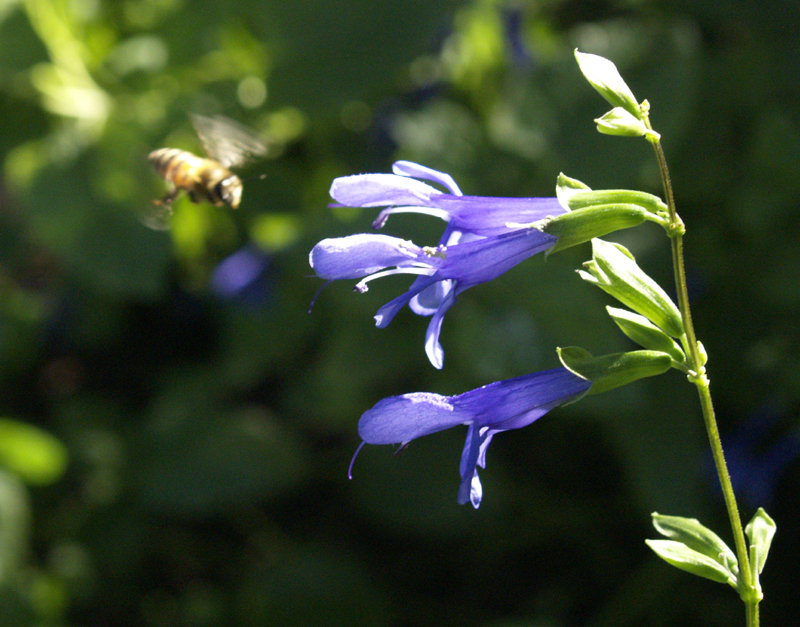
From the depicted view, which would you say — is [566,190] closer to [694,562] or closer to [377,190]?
[377,190]

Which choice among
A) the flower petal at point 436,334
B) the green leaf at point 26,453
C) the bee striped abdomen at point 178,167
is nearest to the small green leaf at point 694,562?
the flower petal at point 436,334

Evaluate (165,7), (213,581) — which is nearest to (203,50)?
(165,7)

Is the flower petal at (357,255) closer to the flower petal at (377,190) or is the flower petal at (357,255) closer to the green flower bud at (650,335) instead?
the flower petal at (377,190)

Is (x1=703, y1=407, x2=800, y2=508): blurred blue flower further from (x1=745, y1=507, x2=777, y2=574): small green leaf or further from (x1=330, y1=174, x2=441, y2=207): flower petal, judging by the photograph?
(x1=330, y1=174, x2=441, y2=207): flower petal

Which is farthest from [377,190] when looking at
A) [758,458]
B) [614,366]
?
[758,458]

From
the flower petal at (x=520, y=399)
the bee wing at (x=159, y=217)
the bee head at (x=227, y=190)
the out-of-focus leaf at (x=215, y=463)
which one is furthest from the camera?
the out-of-focus leaf at (x=215, y=463)

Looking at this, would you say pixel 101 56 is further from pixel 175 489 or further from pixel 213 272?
pixel 175 489
